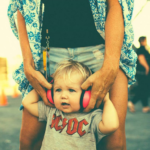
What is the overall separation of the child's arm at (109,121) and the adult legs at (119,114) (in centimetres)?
12

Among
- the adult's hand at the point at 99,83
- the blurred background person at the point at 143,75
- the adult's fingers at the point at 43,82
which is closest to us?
the adult's hand at the point at 99,83

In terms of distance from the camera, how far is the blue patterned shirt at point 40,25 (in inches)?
60.4

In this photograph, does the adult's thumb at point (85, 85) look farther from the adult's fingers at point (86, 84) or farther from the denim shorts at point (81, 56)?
the denim shorts at point (81, 56)

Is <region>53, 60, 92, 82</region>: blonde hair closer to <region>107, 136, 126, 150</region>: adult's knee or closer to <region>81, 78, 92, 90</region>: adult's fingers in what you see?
<region>81, 78, 92, 90</region>: adult's fingers

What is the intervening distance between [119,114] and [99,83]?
320 mm

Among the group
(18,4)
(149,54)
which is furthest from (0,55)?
(18,4)

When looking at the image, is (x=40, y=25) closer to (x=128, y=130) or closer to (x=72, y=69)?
(x=72, y=69)

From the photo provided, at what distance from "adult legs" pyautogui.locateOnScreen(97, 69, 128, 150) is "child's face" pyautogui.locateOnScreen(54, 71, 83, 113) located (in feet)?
0.91

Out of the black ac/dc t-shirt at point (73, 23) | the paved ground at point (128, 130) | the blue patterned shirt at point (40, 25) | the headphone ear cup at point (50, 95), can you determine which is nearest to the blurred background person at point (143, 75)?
the paved ground at point (128, 130)

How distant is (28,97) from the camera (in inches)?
Answer: 65.0

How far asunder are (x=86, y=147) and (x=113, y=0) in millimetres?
981

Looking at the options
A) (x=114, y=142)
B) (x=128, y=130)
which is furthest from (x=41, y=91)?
(x=128, y=130)

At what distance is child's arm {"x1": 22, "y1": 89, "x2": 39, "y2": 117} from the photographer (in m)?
1.63

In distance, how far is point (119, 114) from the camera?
1.52 meters
